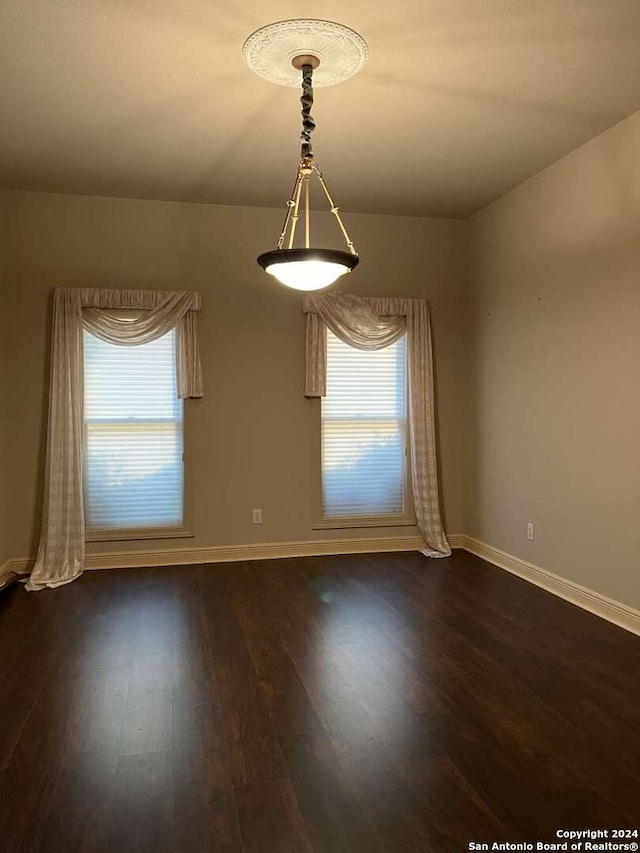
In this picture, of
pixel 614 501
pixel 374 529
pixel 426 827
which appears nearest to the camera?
pixel 426 827

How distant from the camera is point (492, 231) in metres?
5.13

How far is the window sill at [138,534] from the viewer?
16.3 feet

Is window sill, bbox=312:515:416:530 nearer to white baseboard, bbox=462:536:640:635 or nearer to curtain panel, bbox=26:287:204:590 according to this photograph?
white baseboard, bbox=462:536:640:635

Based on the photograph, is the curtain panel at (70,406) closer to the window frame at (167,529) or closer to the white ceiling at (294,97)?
the window frame at (167,529)

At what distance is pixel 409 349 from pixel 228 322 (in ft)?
4.91

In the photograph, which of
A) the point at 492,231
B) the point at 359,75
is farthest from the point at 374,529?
the point at 359,75

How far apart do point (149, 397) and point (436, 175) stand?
2.64 m

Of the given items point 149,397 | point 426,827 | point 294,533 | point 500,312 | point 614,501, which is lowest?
point 426,827

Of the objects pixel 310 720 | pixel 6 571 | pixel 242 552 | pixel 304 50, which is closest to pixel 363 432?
pixel 242 552

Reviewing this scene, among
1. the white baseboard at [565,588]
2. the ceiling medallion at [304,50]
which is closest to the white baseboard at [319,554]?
the white baseboard at [565,588]

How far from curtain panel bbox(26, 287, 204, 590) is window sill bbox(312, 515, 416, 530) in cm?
187

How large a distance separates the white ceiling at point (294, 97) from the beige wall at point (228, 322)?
315 mm

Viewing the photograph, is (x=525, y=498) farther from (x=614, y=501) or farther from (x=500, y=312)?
(x=500, y=312)

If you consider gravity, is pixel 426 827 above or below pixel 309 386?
below
